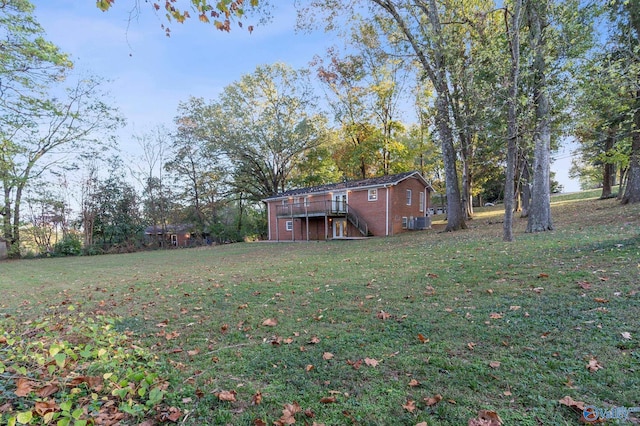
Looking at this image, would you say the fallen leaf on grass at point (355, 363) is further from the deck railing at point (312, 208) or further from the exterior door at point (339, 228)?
the exterior door at point (339, 228)

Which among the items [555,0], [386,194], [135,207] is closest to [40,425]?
[555,0]

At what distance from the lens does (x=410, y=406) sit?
2.31 m

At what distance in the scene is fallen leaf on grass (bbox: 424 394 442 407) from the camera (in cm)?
233

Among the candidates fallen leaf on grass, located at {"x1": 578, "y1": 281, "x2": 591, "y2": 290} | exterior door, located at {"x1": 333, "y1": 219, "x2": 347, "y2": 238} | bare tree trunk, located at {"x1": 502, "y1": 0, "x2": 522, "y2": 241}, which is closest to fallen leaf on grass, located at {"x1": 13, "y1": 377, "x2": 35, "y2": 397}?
fallen leaf on grass, located at {"x1": 578, "y1": 281, "x2": 591, "y2": 290}

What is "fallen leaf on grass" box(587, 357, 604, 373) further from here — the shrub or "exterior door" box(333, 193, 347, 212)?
the shrub

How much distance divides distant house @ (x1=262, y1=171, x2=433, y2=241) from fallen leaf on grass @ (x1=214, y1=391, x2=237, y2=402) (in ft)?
64.4

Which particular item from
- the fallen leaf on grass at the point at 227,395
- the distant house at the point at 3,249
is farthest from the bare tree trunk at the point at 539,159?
the distant house at the point at 3,249

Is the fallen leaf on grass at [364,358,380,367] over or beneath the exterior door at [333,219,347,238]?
beneath

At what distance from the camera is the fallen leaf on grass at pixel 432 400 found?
91.7 inches

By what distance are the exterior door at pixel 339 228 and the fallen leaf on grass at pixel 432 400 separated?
21.4 meters

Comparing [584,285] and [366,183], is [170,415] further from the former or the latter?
[366,183]

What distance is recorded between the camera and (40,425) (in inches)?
84.3

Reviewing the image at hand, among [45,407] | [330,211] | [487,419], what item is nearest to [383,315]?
[487,419]

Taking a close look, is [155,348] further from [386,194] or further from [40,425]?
[386,194]
